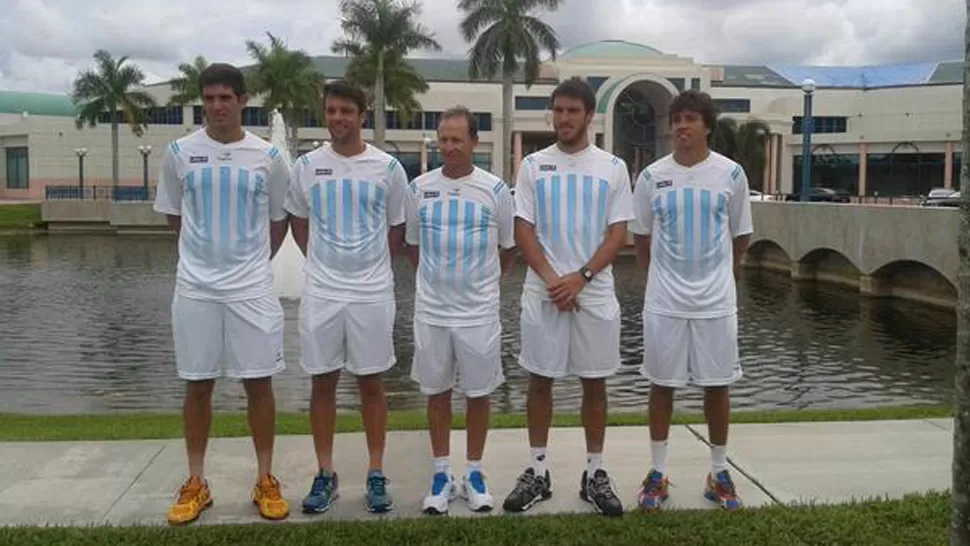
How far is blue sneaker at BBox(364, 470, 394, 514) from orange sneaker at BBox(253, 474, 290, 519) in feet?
1.40

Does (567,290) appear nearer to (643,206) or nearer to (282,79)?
(643,206)

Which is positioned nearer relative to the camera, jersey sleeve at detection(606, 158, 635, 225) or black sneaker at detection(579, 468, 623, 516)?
black sneaker at detection(579, 468, 623, 516)

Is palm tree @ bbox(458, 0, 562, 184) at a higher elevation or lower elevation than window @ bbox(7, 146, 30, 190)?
higher

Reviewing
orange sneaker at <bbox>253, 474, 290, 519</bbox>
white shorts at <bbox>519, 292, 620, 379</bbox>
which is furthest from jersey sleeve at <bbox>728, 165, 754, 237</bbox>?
orange sneaker at <bbox>253, 474, 290, 519</bbox>

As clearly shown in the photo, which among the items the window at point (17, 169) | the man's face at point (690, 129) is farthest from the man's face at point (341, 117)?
the window at point (17, 169)

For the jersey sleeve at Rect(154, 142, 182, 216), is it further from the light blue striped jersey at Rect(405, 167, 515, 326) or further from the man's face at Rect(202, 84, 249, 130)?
the light blue striped jersey at Rect(405, 167, 515, 326)

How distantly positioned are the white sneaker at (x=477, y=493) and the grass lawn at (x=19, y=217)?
45068 millimetres

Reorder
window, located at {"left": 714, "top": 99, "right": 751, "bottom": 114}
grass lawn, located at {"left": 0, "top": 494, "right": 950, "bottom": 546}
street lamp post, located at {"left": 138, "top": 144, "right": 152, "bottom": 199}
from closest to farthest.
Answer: grass lawn, located at {"left": 0, "top": 494, "right": 950, "bottom": 546} → street lamp post, located at {"left": 138, "top": 144, "right": 152, "bottom": 199} → window, located at {"left": 714, "top": 99, "right": 751, "bottom": 114}

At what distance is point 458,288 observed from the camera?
4.93m

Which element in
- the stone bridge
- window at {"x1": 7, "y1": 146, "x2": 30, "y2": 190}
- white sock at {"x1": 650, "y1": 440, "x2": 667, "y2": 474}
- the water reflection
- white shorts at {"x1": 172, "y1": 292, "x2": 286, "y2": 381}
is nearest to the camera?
white shorts at {"x1": 172, "y1": 292, "x2": 286, "y2": 381}

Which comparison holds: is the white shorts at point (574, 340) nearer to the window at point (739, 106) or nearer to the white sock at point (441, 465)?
the white sock at point (441, 465)

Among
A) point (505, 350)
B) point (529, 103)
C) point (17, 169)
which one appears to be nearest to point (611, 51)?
point (529, 103)

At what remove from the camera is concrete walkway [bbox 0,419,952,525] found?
5.05 meters

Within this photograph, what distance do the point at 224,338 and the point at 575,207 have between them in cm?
194
